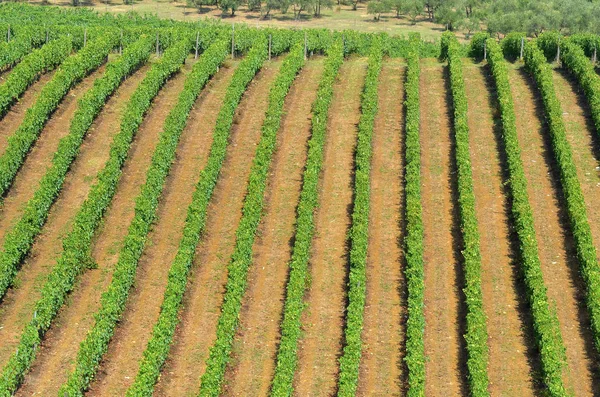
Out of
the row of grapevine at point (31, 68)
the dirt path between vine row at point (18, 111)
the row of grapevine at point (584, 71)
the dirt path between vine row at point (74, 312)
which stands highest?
the row of grapevine at point (584, 71)

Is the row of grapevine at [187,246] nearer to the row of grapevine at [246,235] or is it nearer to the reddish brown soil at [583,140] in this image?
the row of grapevine at [246,235]

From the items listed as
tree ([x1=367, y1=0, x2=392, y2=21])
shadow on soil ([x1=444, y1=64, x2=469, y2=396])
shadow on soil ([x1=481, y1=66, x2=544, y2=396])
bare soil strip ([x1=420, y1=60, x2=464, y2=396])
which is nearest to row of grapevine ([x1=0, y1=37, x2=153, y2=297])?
bare soil strip ([x1=420, y1=60, x2=464, y2=396])

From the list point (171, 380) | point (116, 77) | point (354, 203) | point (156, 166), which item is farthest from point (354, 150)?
point (171, 380)

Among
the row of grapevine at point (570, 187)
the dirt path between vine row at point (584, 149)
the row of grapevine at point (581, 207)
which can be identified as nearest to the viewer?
the row of grapevine at point (581, 207)

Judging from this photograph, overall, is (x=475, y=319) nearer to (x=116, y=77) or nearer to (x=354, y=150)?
(x=354, y=150)

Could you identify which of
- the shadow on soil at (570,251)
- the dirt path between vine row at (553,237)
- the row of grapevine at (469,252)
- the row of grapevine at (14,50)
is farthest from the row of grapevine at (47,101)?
the shadow on soil at (570,251)

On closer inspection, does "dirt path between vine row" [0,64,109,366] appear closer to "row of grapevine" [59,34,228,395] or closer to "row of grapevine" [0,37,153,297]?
"row of grapevine" [0,37,153,297]

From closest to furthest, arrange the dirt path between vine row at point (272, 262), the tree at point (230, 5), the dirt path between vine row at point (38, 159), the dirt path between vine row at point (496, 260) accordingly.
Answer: the dirt path between vine row at point (496, 260)
the dirt path between vine row at point (272, 262)
the dirt path between vine row at point (38, 159)
the tree at point (230, 5)

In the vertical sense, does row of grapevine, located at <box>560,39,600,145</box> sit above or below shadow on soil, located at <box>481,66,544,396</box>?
above

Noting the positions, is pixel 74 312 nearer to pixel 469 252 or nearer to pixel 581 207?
pixel 469 252
